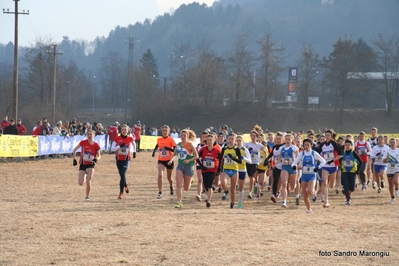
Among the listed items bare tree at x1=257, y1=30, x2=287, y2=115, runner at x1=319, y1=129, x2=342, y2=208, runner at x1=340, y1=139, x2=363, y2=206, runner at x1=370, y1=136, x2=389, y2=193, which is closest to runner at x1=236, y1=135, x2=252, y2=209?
runner at x1=319, y1=129, x2=342, y2=208

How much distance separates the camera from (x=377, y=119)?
8106 cm

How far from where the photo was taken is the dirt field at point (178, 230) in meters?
9.45

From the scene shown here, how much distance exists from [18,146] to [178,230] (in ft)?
63.4

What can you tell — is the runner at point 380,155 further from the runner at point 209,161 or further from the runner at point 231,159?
the runner at point 209,161

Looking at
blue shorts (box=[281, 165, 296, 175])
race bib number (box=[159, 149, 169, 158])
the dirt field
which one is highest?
race bib number (box=[159, 149, 169, 158])

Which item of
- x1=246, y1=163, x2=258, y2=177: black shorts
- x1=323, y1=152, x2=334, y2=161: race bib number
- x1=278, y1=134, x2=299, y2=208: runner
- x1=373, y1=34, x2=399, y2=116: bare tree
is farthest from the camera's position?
x1=373, y1=34, x2=399, y2=116: bare tree

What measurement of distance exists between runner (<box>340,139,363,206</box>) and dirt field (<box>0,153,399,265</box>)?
54 cm

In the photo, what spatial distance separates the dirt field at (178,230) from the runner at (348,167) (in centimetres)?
Answer: 54

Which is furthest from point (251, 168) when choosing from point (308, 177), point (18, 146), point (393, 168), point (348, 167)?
point (18, 146)

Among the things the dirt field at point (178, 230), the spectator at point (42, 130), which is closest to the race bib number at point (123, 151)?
the dirt field at point (178, 230)

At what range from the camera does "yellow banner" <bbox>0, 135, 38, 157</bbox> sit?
2794cm

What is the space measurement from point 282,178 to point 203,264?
8.10 metres

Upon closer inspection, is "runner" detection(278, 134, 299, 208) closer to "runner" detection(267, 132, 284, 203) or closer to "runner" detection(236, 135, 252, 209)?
"runner" detection(267, 132, 284, 203)

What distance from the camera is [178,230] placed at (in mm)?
11953
